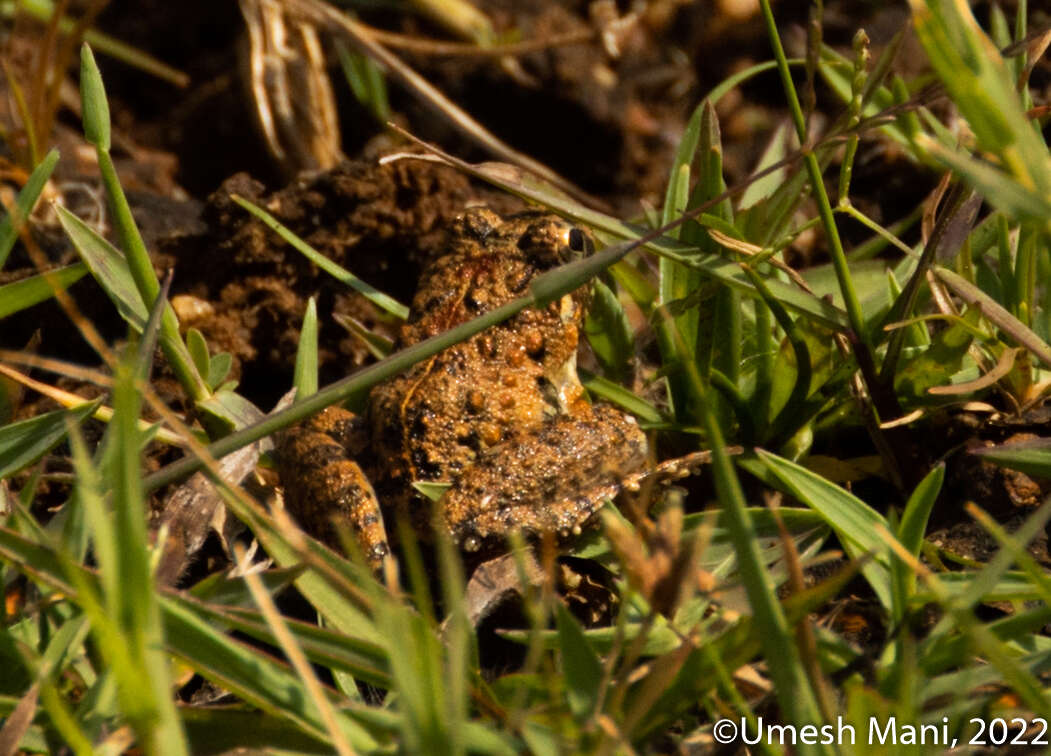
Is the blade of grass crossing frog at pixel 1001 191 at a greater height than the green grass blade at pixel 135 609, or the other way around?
the blade of grass crossing frog at pixel 1001 191

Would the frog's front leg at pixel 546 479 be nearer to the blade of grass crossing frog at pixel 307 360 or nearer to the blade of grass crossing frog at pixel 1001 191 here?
the blade of grass crossing frog at pixel 307 360

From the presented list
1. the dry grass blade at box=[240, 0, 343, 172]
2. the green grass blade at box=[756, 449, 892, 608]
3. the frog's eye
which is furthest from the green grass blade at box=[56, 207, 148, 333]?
the dry grass blade at box=[240, 0, 343, 172]

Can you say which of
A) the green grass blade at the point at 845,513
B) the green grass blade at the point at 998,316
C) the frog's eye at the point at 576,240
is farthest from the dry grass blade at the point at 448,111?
the green grass blade at the point at 845,513

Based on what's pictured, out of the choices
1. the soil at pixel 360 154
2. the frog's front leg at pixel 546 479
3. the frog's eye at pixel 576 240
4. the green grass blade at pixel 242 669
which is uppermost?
the soil at pixel 360 154

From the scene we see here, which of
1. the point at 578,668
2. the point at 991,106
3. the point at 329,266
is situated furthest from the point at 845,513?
the point at 329,266

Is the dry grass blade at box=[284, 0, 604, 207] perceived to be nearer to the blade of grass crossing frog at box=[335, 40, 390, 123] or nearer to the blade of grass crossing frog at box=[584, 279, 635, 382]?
the blade of grass crossing frog at box=[335, 40, 390, 123]

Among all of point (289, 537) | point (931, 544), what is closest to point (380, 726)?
point (289, 537)
